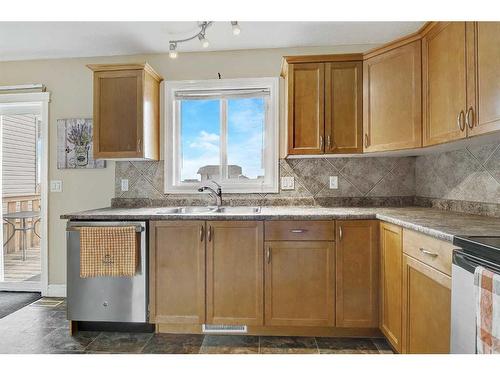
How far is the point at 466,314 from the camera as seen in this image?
3.46ft

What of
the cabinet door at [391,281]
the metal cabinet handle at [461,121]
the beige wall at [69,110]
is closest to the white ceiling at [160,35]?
the beige wall at [69,110]

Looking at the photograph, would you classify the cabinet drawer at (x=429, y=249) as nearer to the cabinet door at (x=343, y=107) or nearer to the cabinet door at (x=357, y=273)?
the cabinet door at (x=357, y=273)

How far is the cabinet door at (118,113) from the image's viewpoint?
2.47m

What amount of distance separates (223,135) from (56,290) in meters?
2.33

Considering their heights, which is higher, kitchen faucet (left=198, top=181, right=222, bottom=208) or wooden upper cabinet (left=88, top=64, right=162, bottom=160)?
wooden upper cabinet (left=88, top=64, right=162, bottom=160)

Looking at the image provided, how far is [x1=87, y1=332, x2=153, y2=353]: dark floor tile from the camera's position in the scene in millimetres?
1979

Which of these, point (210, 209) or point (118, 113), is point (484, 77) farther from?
point (118, 113)

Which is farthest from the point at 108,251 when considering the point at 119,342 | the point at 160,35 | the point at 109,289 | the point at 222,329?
the point at 160,35

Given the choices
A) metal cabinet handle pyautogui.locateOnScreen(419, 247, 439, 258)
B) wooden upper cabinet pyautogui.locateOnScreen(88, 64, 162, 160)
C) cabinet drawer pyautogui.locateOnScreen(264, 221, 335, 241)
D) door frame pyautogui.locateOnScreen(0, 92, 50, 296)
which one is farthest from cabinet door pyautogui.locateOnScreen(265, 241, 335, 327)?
door frame pyautogui.locateOnScreen(0, 92, 50, 296)

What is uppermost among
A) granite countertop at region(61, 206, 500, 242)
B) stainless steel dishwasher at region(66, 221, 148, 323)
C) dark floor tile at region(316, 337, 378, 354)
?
granite countertop at region(61, 206, 500, 242)

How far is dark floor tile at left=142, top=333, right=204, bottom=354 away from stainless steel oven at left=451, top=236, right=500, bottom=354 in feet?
5.13

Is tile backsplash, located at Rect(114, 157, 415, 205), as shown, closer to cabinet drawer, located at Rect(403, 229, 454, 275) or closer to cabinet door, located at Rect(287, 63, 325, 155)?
cabinet door, located at Rect(287, 63, 325, 155)

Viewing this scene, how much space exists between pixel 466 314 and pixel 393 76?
67.1 inches

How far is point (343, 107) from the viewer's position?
2359 millimetres
